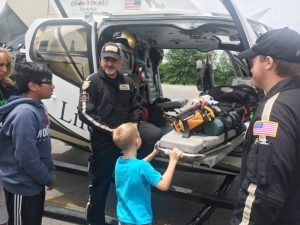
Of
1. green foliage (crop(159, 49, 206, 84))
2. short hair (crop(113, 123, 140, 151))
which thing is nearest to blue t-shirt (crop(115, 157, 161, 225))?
short hair (crop(113, 123, 140, 151))

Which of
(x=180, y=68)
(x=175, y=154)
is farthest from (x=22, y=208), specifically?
(x=180, y=68)

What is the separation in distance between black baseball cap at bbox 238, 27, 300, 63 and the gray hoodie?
156cm

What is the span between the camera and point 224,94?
381 cm

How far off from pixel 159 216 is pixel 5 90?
2153 millimetres

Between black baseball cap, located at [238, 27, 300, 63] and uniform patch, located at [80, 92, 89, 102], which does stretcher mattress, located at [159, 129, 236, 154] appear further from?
black baseball cap, located at [238, 27, 300, 63]

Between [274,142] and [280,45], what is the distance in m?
0.46

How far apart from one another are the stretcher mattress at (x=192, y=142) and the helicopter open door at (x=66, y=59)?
1.90 meters

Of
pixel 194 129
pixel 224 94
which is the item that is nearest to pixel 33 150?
pixel 194 129

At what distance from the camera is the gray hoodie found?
8.38 feet

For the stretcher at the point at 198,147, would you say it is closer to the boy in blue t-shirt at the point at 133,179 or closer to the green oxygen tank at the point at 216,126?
the green oxygen tank at the point at 216,126

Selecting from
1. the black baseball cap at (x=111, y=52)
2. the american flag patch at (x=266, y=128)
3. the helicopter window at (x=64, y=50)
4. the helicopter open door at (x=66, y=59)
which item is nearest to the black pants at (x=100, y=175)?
the black baseball cap at (x=111, y=52)

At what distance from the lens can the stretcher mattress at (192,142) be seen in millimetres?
2797

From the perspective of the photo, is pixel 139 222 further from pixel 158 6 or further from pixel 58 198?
pixel 158 6

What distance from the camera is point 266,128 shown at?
1.63 metres
